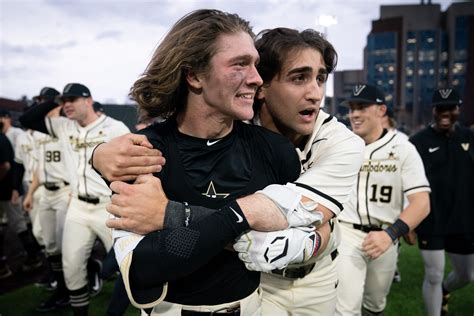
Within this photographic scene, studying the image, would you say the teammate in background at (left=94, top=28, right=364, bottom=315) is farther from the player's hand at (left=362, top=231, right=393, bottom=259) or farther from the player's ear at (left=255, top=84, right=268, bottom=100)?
the player's hand at (left=362, top=231, right=393, bottom=259)

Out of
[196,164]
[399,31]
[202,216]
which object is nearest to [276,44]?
Result: [196,164]

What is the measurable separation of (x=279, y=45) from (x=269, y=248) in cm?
137

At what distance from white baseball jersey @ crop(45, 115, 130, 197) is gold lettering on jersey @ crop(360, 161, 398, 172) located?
308cm

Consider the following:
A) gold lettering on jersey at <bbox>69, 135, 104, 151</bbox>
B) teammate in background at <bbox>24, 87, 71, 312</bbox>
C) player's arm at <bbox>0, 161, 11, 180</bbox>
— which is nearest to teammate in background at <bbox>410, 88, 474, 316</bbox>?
gold lettering on jersey at <bbox>69, 135, 104, 151</bbox>

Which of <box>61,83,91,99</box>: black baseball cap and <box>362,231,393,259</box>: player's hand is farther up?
<box>61,83,91,99</box>: black baseball cap

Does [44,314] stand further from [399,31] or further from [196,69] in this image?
[399,31]

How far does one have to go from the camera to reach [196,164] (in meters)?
1.78

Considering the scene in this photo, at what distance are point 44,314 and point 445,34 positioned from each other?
257ft

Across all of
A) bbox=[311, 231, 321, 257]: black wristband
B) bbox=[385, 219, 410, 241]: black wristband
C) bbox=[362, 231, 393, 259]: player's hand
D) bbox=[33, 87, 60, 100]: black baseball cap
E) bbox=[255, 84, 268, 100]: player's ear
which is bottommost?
bbox=[362, 231, 393, 259]: player's hand

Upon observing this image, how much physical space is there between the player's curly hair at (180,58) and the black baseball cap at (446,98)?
3579 mm

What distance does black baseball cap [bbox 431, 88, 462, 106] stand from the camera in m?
4.58

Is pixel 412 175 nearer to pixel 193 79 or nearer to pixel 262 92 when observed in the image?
pixel 262 92

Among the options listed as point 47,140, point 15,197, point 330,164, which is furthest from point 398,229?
point 15,197

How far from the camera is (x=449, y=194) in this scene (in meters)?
4.68
